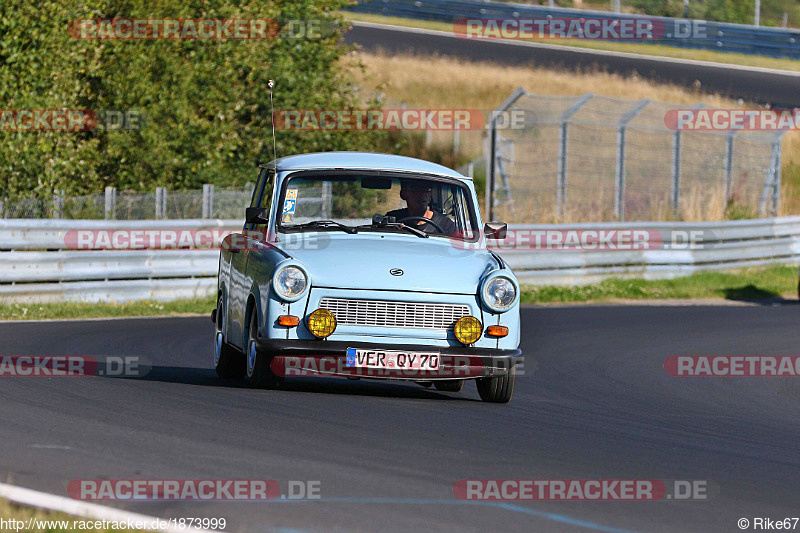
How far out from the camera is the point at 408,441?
23.5ft

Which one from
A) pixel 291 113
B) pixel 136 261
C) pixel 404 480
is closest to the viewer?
pixel 404 480

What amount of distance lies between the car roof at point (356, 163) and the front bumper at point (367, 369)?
5.47ft

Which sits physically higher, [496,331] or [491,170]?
[496,331]

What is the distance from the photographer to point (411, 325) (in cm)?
867

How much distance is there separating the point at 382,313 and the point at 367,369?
388mm

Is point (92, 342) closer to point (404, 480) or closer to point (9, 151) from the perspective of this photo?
point (404, 480)

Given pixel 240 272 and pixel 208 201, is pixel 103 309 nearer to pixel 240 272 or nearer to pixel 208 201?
pixel 208 201

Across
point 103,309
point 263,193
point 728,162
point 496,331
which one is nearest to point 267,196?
point 263,193

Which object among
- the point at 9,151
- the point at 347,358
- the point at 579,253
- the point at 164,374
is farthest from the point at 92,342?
the point at 579,253

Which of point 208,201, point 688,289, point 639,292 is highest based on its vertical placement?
point 208,201

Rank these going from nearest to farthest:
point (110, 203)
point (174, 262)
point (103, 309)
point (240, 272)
→ 1. point (240, 272)
2. point (103, 309)
3. point (174, 262)
4. point (110, 203)

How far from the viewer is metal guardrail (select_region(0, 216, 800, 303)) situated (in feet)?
52.4

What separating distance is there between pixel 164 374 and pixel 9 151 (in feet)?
35.6

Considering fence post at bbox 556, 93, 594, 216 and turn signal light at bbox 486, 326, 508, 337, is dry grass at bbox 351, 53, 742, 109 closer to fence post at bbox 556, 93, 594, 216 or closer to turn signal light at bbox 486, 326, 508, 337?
fence post at bbox 556, 93, 594, 216
